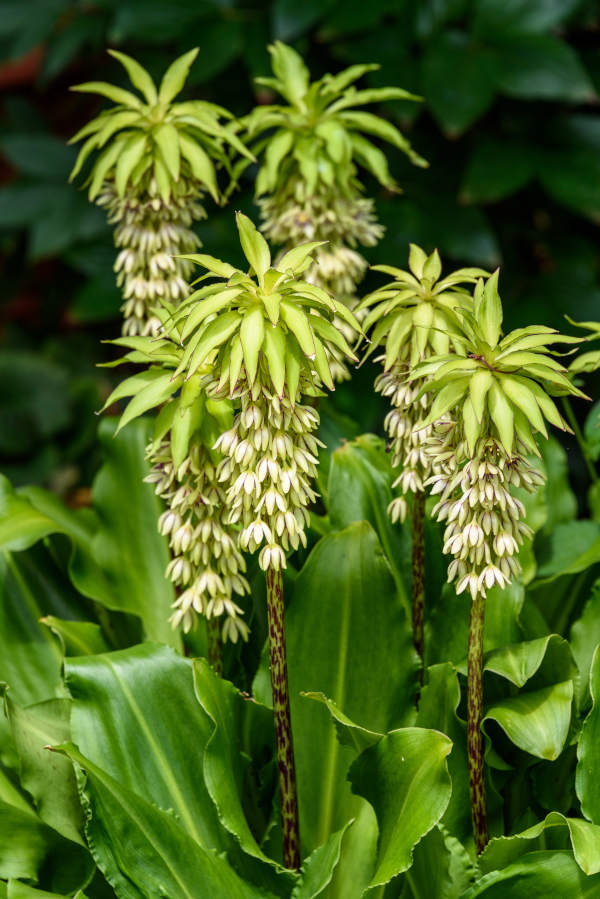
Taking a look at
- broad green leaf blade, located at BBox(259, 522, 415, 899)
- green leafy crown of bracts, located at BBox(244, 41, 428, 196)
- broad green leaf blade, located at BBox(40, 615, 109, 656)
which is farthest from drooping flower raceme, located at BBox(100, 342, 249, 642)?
green leafy crown of bracts, located at BBox(244, 41, 428, 196)

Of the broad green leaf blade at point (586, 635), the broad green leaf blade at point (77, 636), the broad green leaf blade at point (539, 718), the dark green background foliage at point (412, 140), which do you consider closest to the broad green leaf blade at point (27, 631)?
the broad green leaf blade at point (77, 636)

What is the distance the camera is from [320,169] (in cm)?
160

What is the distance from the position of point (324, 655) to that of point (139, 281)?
0.65 metres

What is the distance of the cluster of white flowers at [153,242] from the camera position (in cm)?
156

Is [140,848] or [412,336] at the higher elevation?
[412,336]

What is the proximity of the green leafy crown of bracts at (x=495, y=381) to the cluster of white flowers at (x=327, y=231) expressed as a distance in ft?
1.45

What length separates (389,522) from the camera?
170 cm

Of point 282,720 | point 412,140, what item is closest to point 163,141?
point 282,720

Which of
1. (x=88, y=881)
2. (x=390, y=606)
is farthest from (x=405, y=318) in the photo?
(x=88, y=881)

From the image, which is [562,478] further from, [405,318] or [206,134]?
[206,134]

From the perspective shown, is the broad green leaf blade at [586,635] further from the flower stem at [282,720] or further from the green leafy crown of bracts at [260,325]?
the green leafy crown of bracts at [260,325]

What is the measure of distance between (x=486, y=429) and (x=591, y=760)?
20.2 inches

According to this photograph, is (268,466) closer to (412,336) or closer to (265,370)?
(265,370)

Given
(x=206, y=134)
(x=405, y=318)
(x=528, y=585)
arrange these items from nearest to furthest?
1. (x=405, y=318)
2. (x=206, y=134)
3. (x=528, y=585)
